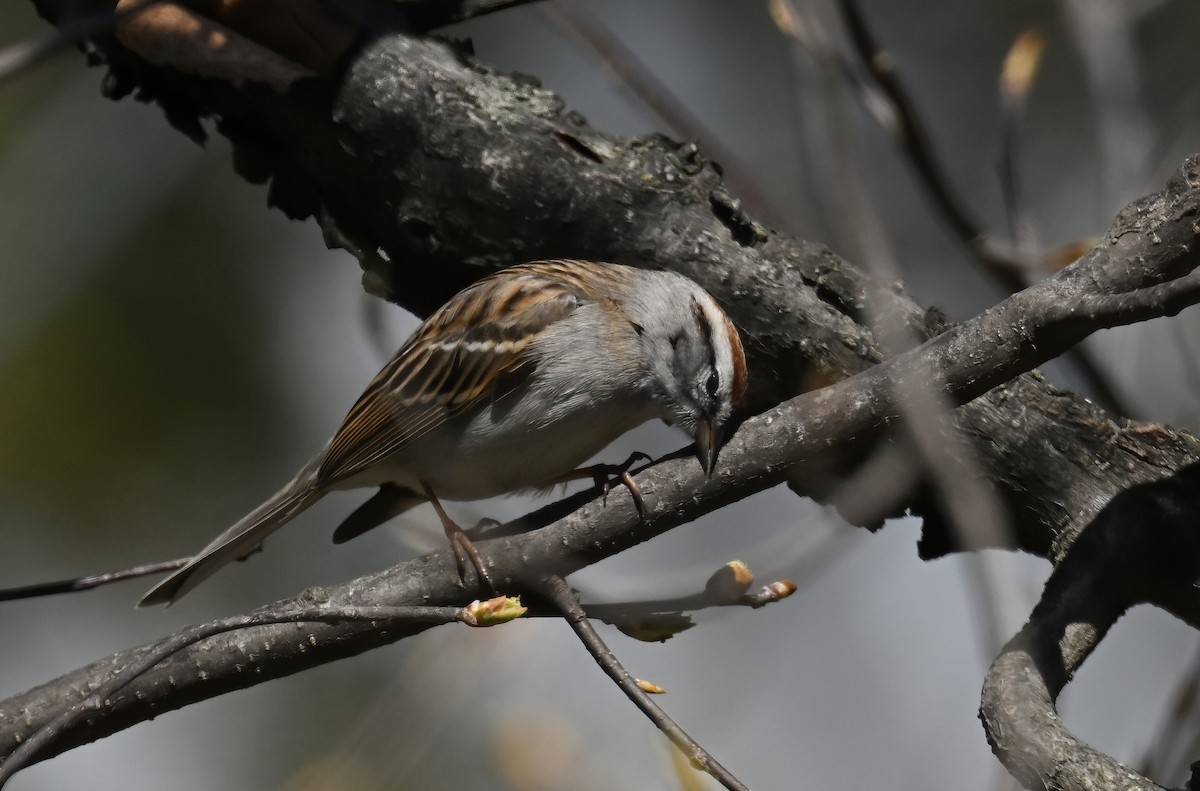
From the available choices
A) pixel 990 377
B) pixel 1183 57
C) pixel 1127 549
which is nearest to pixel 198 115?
pixel 990 377

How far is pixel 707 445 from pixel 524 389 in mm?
743

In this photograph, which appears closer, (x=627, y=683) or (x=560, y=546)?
(x=627, y=683)

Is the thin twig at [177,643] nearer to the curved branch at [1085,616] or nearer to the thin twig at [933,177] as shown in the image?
the curved branch at [1085,616]

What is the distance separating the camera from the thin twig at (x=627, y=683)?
1731 millimetres

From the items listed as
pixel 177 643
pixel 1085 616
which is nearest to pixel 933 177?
pixel 1085 616

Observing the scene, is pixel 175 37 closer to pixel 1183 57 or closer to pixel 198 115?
pixel 198 115

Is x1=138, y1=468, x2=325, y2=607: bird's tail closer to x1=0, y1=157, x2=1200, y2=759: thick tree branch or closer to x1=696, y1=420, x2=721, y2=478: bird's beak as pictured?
x1=0, y1=157, x2=1200, y2=759: thick tree branch

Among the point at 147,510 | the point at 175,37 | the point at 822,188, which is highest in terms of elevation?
the point at 175,37

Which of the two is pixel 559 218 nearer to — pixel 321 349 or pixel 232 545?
pixel 232 545

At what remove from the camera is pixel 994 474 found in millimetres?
2609

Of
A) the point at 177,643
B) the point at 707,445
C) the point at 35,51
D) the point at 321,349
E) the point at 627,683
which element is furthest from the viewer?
the point at 321,349

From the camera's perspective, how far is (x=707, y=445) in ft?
8.13

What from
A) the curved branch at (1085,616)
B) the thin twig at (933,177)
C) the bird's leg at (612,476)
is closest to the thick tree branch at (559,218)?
Answer: the curved branch at (1085,616)

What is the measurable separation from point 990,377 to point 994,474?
60 centimetres
